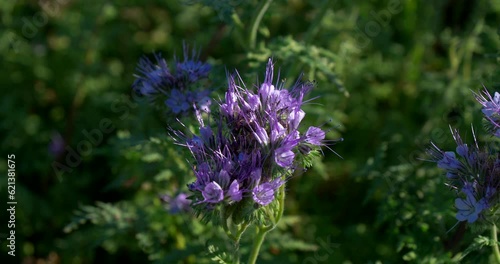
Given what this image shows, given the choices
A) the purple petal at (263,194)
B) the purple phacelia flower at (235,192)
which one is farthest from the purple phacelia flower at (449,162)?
the purple phacelia flower at (235,192)

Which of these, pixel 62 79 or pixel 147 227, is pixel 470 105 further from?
pixel 62 79

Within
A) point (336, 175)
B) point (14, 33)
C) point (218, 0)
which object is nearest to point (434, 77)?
point (336, 175)

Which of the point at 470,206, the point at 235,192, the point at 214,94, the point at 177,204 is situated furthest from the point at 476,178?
the point at 177,204

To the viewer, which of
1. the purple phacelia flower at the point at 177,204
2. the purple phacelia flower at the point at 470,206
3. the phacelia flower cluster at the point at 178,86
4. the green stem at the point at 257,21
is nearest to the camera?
the purple phacelia flower at the point at 470,206

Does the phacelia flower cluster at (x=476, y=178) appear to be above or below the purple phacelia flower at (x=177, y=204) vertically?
below

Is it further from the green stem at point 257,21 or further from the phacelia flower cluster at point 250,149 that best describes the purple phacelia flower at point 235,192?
the green stem at point 257,21

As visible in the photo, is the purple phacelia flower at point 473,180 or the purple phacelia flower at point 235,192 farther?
the purple phacelia flower at point 473,180

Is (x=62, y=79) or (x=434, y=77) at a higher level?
(x=62, y=79)
